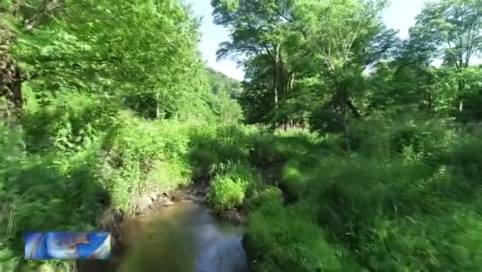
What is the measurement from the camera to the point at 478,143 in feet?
17.5

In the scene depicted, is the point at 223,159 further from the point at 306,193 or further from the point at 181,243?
the point at 306,193

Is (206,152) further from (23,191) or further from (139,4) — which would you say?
(23,191)

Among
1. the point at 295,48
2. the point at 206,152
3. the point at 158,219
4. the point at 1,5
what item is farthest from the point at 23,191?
the point at 295,48

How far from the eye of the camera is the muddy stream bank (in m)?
5.80

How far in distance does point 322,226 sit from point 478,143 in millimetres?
2674

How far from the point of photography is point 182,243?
6.91 metres

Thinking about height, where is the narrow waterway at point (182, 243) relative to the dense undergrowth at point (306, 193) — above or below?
below

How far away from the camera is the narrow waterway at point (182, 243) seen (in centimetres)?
588
